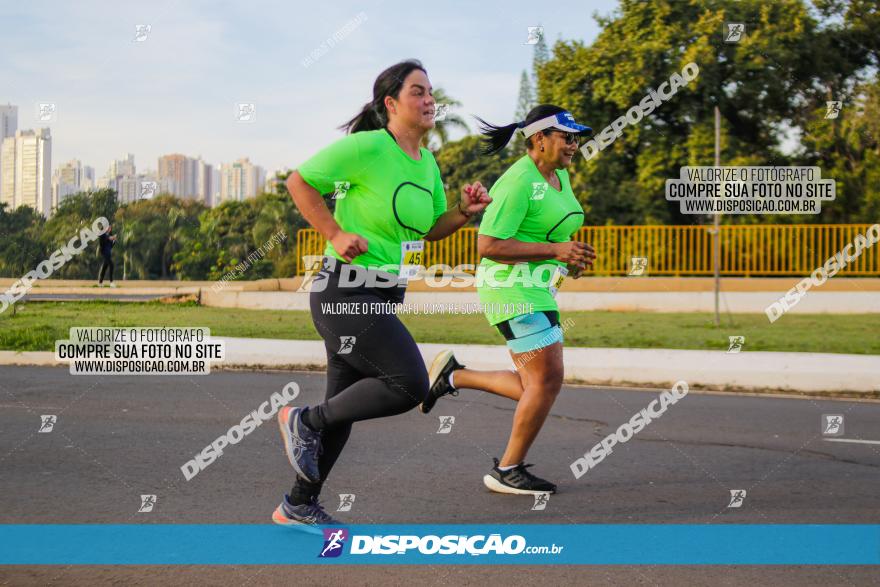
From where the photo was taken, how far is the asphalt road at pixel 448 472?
11.8 feet

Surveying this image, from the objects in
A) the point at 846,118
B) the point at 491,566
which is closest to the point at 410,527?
the point at 491,566

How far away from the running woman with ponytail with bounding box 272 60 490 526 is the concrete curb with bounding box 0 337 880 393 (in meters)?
5.73

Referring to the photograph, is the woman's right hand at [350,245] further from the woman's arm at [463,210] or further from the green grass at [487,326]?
the green grass at [487,326]

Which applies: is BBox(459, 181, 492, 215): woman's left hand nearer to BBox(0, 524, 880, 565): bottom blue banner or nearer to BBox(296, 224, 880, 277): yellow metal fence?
BBox(0, 524, 880, 565): bottom blue banner

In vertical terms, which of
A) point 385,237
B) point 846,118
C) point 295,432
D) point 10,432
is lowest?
point 10,432

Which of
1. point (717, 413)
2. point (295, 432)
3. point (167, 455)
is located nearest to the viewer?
point (295, 432)

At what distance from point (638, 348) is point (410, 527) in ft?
25.2

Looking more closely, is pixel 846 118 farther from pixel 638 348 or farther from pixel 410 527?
pixel 410 527

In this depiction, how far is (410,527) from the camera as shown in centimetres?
420

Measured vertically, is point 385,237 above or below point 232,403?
above

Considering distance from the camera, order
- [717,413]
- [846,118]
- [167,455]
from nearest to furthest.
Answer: [167,455]
[717,413]
[846,118]

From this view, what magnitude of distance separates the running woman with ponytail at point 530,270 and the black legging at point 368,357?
1128 millimetres

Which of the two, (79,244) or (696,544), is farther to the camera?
(79,244)

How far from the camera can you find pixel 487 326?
15133mm
